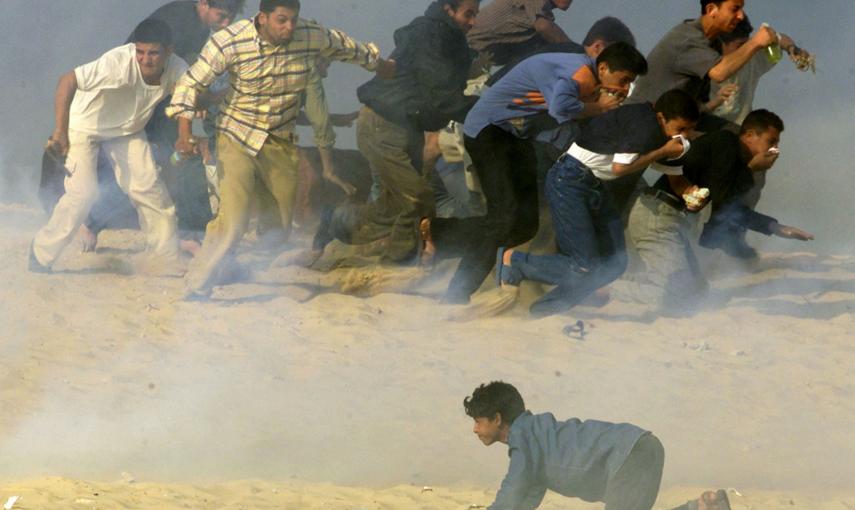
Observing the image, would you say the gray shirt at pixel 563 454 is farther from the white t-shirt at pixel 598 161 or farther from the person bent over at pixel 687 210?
the person bent over at pixel 687 210

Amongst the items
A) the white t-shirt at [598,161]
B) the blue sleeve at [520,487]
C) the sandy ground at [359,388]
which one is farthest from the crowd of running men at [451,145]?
the blue sleeve at [520,487]

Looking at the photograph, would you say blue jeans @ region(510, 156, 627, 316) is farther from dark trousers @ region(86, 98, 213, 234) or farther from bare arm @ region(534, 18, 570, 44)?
dark trousers @ region(86, 98, 213, 234)

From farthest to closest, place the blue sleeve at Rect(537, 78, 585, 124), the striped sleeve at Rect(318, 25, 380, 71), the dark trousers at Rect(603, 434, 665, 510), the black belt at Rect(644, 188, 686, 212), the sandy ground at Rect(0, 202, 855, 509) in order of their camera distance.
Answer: the striped sleeve at Rect(318, 25, 380, 71)
the black belt at Rect(644, 188, 686, 212)
the blue sleeve at Rect(537, 78, 585, 124)
the sandy ground at Rect(0, 202, 855, 509)
the dark trousers at Rect(603, 434, 665, 510)

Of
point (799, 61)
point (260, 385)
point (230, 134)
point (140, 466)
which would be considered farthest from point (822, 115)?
point (140, 466)

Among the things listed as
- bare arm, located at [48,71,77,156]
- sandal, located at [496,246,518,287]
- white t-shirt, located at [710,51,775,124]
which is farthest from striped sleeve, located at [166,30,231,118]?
white t-shirt, located at [710,51,775,124]

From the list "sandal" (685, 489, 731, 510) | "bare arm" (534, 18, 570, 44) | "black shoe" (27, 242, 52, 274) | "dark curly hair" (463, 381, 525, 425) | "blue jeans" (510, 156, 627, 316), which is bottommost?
"black shoe" (27, 242, 52, 274)

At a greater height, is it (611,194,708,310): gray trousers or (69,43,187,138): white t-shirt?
(69,43,187,138): white t-shirt

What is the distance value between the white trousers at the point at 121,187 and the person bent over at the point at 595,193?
76.7 inches

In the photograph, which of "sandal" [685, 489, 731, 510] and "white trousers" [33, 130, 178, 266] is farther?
"white trousers" [33, 130, 178, 266]

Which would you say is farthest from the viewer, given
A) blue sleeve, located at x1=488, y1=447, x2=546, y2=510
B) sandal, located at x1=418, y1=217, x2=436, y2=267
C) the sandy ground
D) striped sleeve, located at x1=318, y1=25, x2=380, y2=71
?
sandal, located at x1=418, y1=217, x2=436, y2=267

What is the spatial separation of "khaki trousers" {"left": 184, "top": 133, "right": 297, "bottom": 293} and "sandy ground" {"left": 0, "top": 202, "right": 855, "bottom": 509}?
18cm

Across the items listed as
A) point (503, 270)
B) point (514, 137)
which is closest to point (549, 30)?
point (514, 137)

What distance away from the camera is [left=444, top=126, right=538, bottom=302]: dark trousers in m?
10.1

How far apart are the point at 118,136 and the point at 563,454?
186 inches
